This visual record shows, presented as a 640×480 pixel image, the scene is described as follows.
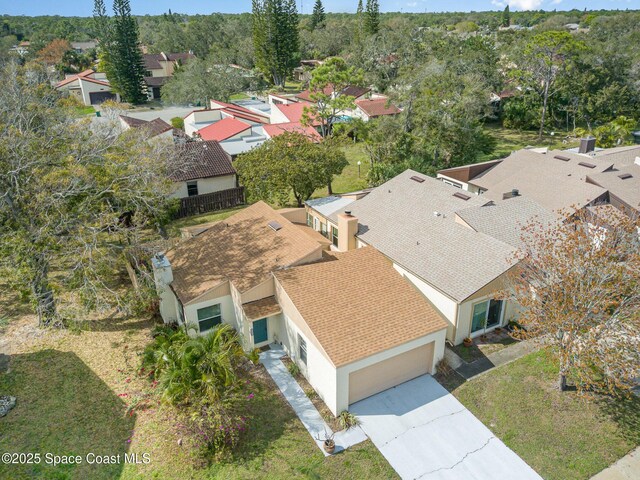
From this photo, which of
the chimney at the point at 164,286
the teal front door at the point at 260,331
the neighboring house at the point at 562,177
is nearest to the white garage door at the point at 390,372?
the teal front door at the point at 260,331

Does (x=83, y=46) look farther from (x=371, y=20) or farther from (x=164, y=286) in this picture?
(x=164, y=286)

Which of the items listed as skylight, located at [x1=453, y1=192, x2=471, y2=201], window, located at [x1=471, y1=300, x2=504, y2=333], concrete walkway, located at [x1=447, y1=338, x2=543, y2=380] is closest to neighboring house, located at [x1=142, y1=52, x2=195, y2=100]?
skylight, located at [x1=453, y1=192, x2=471, y2=201]

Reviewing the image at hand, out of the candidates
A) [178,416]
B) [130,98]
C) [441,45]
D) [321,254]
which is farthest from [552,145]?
[130,98]

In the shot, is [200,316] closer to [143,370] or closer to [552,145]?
[143,370]

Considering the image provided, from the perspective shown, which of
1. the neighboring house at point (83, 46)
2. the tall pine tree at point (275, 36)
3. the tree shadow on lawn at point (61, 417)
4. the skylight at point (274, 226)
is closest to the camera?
the tree shadow on lawn at point (61, 417)

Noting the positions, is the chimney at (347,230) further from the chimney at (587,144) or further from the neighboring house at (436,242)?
the chimney at (587,144)

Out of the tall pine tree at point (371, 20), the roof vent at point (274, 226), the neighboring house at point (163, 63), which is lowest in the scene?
the roof vent at point (274, 226)
